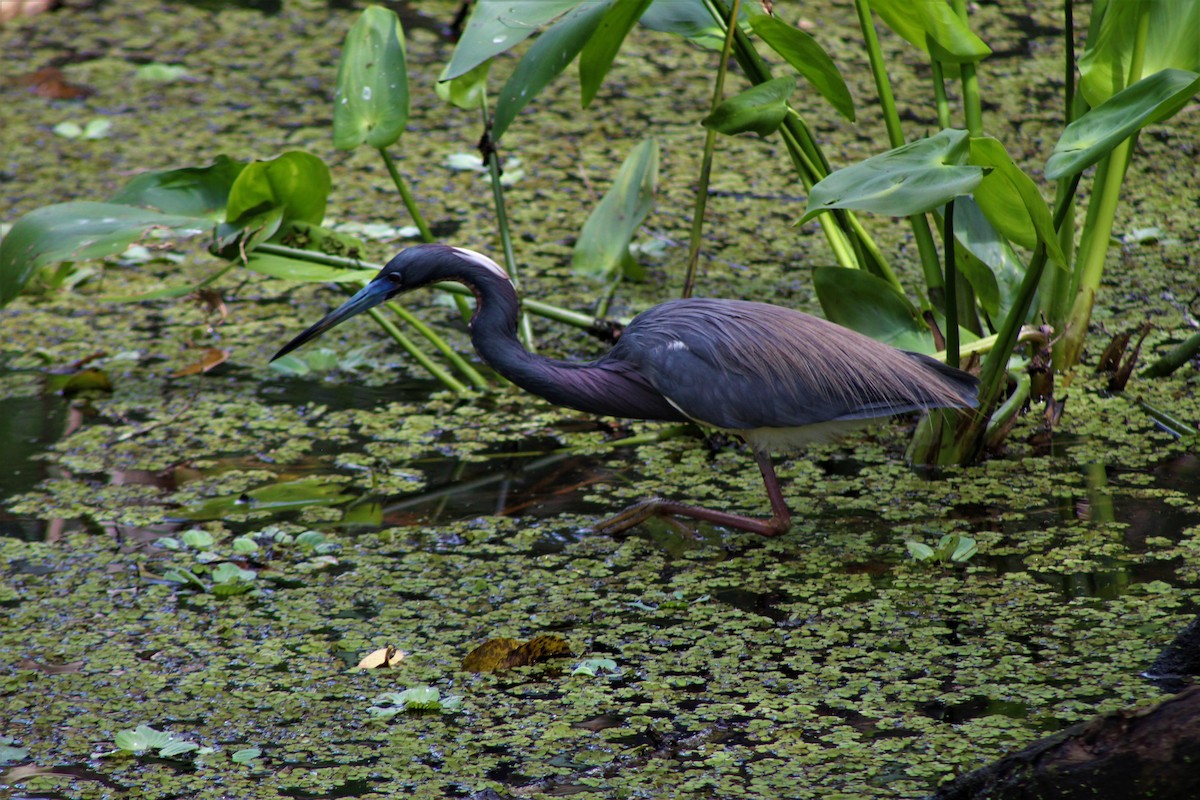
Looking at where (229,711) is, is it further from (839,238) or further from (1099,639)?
(839,238)

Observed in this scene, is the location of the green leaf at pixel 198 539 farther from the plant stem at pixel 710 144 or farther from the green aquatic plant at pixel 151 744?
the plant stem at pixel 710 144

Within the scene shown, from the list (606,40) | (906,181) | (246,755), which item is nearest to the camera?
(246,755)

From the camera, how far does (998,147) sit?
276 cm

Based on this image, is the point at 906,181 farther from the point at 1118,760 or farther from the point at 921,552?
the point at 1118,760

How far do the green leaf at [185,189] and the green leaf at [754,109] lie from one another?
4.76 ft

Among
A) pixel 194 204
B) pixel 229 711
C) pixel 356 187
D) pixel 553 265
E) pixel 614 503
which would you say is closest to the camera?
pixel 229 711

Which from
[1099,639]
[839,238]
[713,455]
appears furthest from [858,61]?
[1099,639]

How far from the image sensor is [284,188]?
12.8ft

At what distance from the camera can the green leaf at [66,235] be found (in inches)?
144

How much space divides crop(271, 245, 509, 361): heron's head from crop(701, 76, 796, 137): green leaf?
2.29ft

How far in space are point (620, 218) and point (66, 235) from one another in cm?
185

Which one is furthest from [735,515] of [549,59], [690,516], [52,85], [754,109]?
[52,85]

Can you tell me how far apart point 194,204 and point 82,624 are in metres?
1.39

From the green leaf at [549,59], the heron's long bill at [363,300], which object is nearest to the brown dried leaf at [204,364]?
the heron's long bill at [363,300]
